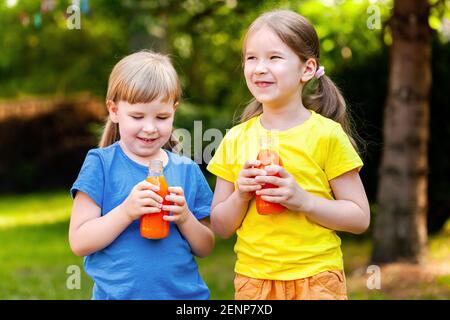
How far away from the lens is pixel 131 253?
2947 millimetres

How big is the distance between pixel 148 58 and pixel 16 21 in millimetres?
14618

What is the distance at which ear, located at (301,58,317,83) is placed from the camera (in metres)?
3.05

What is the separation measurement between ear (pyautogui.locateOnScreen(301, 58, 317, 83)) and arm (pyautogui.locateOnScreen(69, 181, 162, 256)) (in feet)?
2.51

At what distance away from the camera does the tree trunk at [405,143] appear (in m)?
6.43

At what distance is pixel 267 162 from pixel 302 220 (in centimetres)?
31

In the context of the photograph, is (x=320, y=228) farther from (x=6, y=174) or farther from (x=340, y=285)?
(x=6, y=174)

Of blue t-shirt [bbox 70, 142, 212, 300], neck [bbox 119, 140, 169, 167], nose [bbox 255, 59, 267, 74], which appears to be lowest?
blue t-shirt [bbox 70, 142, 212, 300]

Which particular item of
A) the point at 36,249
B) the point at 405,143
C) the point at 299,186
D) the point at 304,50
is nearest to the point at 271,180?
the point at 299,186

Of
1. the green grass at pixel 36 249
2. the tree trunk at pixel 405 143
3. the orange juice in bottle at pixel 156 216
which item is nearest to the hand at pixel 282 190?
the orange juice in bottle at pixel 156 216

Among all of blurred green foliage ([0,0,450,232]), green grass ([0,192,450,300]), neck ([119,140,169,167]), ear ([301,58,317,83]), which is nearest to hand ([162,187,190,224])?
neck ([119,140,169,167])

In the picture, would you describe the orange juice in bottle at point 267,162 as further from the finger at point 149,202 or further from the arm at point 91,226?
the arm at point 91,226

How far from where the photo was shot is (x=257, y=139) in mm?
3027

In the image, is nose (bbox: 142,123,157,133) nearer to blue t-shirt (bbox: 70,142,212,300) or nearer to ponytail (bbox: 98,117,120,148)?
blue t-shirt (bbox: 70,142,212,300)

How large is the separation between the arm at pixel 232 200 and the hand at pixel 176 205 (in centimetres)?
20
